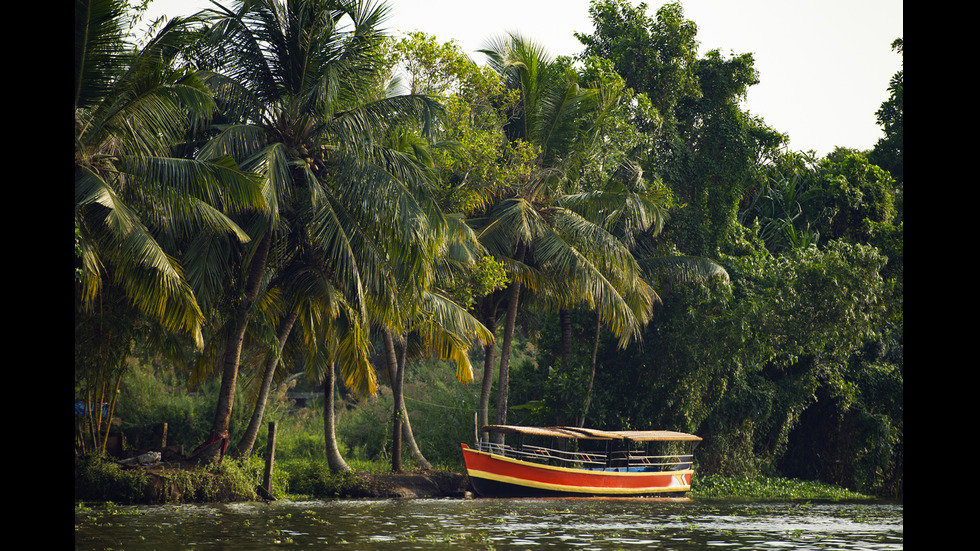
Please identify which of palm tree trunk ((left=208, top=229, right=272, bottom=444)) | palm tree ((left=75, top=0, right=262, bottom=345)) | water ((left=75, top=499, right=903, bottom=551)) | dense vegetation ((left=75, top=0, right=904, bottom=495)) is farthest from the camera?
palm tree trunk ((left=208, top=229, right=272, bottom=444))

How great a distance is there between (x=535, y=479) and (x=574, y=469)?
1169 millimetres

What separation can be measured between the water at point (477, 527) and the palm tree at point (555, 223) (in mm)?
6306

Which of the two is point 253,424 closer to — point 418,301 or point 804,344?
point 418,301

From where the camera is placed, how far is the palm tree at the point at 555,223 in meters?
24.2

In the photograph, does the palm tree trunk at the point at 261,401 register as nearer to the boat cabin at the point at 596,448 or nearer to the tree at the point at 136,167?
the tree at the point at 136,167

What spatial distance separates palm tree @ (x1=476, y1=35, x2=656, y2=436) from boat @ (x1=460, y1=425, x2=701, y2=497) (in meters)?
2.84

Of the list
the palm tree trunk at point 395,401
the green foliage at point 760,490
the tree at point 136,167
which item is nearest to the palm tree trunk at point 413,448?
the palm tree trunk at point 395,401

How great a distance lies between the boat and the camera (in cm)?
2222

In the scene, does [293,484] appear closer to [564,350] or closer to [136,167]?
[136,167]

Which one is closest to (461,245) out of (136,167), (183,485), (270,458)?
(270,458)

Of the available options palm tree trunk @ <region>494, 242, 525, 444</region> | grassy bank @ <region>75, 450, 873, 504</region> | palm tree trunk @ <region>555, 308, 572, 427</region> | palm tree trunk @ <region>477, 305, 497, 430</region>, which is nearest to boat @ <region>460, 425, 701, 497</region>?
palm tree trunk @ <region>477, 305, 497, 430</region>

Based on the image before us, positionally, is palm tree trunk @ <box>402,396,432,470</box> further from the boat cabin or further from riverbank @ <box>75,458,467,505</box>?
riverbank @ <box>75,458,467,505</box>
